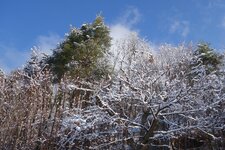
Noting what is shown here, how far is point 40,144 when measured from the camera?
9.24 meters

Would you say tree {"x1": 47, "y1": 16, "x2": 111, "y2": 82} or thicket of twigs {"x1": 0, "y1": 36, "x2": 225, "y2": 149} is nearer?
thicket of twigs {"x1": 0, "y1": 36, "x2": 225, "y2": 149}

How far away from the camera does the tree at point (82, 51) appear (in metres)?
17.8

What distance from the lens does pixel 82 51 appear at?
727 inches

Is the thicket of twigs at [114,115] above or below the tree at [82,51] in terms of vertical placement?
below

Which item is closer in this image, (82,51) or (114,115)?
(114,115)

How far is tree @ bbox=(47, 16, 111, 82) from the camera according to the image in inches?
701

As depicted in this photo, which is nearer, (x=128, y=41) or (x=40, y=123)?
(x=40, y=123)

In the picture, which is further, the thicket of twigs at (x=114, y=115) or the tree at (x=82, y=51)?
the tree at (x=82, y=51)

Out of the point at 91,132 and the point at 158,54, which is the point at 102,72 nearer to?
the point at 158,54

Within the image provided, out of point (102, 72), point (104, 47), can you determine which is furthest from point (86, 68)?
point (104, 47)

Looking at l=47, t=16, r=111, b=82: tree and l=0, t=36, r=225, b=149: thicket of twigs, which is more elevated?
l=47, t=16, r=111, b=82: tree

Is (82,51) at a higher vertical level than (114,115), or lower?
higher

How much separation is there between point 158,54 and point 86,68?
7467 mm

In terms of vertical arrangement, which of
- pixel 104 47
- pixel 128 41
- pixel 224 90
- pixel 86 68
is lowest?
pixel 224 90
